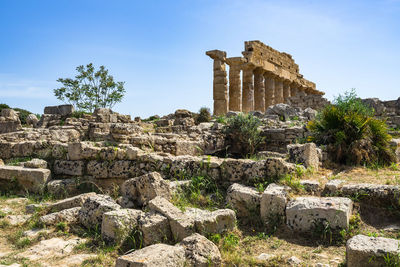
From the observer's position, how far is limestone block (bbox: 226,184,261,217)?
444cm

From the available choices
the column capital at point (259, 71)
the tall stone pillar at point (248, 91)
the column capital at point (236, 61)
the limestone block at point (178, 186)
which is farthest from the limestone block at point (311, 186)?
the column capital at point (259, 71)

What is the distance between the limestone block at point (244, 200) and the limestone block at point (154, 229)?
→ 113 centimetres

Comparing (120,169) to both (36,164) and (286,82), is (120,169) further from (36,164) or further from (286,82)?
(286,82)

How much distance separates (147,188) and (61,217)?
125 cm

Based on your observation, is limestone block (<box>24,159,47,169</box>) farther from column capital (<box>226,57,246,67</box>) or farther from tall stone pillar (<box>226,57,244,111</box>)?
column capital (<box>226,57,246,67</box>)

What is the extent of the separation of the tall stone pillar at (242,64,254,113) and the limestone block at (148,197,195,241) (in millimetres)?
19480

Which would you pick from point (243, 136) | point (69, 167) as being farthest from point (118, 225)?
point (243, 136)

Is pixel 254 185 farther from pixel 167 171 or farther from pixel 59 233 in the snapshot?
pixel 59 233

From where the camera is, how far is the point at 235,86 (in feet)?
74.4

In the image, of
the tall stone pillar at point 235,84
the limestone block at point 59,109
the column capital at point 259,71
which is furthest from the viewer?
the column capital at point 259,71

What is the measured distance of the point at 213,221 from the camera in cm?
382

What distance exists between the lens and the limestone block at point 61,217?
14.6 ft

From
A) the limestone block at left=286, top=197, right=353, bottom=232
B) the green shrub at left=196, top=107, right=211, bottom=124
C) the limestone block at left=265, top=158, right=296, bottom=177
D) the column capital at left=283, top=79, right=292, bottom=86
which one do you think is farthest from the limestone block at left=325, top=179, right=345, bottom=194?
the column capital at left=283, top=79, right=292, bottom=86

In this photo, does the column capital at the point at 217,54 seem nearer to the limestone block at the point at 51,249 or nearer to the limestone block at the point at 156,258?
the limestone block at the point at 51,249
